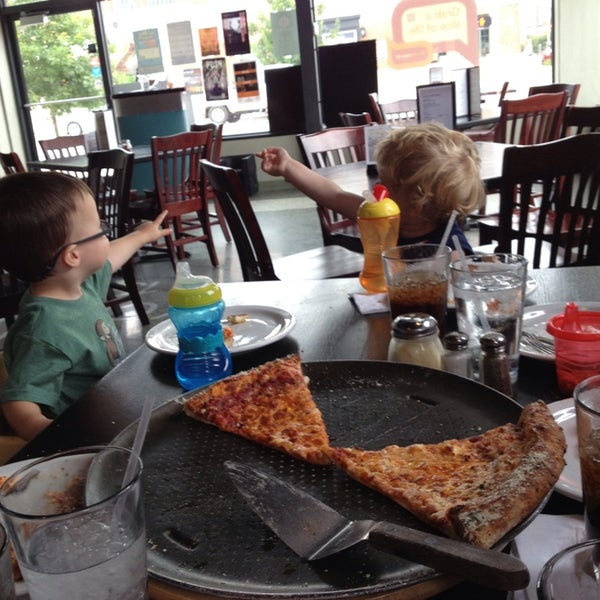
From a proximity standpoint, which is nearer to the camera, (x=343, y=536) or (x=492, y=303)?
(x=343, y=536)

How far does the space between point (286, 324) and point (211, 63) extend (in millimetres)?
8006

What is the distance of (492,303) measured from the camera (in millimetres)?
1179

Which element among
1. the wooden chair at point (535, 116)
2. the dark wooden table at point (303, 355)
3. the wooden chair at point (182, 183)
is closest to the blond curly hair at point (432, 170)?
the dark wooden table at point (303, 355)

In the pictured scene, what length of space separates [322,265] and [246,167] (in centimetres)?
558

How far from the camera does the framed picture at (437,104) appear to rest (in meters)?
4.05

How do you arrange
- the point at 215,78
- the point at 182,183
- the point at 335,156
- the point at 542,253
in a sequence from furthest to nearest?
the point at 215,78 < the point at 182,183 < the point at 335,156 < the point at 542,253

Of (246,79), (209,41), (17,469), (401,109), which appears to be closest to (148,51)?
(209,41)

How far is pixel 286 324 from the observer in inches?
58.6

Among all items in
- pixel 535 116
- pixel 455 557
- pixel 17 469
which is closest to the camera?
pixel 455 557


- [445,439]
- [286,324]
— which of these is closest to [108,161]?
[286,324]

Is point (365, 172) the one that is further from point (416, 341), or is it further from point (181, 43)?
point (181, 43)

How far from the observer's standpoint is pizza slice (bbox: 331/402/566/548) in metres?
0.70

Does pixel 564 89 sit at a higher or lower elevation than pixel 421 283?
higher

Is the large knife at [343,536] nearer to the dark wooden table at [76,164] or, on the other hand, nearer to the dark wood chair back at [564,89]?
the dark wooden table at [76,164]
